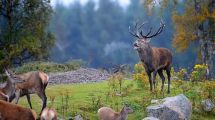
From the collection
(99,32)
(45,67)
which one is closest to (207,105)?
(45,67)

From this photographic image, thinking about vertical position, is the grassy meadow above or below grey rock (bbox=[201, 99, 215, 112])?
above

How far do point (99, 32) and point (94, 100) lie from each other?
109ft

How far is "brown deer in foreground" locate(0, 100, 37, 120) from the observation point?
1129cm

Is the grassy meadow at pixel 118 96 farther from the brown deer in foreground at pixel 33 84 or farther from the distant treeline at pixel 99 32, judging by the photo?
the distant treeline at pixel 99 32

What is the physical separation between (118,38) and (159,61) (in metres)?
31.4

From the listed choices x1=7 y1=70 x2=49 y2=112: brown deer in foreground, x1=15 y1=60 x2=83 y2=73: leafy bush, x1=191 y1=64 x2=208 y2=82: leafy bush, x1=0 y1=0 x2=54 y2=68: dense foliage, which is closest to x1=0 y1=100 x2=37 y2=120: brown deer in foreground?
x1=7 y1=70 x2=49 y2=112: brown deer in foreground

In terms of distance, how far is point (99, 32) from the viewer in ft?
162

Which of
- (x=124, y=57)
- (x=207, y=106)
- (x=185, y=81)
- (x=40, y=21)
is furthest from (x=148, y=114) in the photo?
(x=124, y=57)

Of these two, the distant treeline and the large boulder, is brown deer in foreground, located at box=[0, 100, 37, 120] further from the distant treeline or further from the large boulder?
the distant treeline

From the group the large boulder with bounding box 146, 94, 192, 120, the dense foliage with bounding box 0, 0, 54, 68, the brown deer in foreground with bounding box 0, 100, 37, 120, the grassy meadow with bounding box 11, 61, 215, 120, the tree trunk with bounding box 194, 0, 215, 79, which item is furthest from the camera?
the tree trunk with bounding box 194, 0, 215, 79

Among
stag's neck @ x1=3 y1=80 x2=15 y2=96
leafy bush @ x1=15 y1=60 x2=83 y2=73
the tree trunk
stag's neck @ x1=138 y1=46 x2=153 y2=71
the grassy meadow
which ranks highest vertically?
the tree trunk

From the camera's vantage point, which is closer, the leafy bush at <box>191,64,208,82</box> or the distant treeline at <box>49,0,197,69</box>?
the leafy bush at <box>191,64,208,82</box>

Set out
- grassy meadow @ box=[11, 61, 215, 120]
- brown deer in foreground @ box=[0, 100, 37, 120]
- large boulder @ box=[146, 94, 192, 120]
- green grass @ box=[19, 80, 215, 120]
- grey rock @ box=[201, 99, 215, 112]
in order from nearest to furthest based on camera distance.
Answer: brown deer in foreground @ box=[0, 100, 37, 120] → large boulder @ box=[146, 94, 192, 120] → green grass @ box=[19, 80, 215, 120] → grassy meadow @ box=[11, 61, 215, 120] → grey rock @ box=[201, 99, 215, 112]

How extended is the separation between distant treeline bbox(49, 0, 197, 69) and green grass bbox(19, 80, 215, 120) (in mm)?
24328
